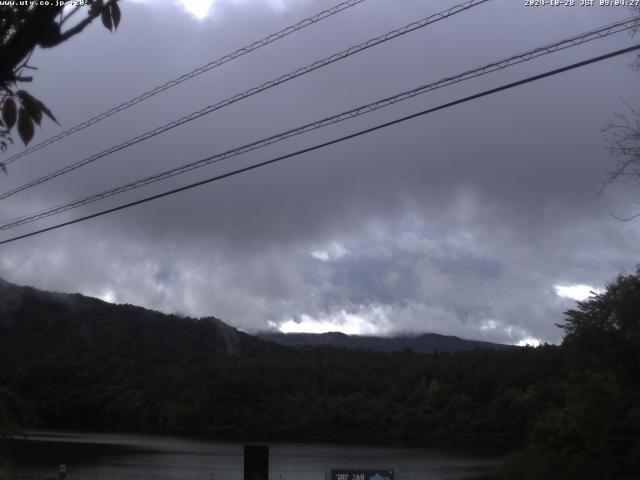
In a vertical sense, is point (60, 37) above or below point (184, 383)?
below

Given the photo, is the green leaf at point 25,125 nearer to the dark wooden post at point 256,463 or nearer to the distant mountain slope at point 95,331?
the dark wooden post at point 256,463

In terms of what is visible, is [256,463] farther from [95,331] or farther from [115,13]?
[95,331]

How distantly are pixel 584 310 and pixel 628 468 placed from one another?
745 centimetres

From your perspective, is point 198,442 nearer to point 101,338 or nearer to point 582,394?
point 101,338

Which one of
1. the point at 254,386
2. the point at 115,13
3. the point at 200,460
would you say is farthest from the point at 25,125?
the point at 254,386

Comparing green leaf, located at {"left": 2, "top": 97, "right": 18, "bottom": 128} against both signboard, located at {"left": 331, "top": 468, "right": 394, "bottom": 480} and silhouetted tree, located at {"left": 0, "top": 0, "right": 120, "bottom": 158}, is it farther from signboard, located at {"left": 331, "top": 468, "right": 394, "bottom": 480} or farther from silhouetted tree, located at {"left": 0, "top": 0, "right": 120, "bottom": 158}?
signboard, located at {"left": 331, "top": 468, "right": 394, "bottom": 480}

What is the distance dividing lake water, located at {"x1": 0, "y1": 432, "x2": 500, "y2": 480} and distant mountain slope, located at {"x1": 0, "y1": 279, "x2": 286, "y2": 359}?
2556cm

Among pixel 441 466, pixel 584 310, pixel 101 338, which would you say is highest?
pixel 101 338

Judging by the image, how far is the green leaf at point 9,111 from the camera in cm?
373

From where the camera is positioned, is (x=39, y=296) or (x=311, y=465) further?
(x=39, y=296)

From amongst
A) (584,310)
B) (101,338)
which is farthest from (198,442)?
(584,310)

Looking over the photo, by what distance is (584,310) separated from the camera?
32.8m

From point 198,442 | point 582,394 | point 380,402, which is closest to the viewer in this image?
point 582,394

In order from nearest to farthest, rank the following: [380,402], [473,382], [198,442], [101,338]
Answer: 1. [198,442]
2. [473,382]
3. [380,402]
4. [101,338]
